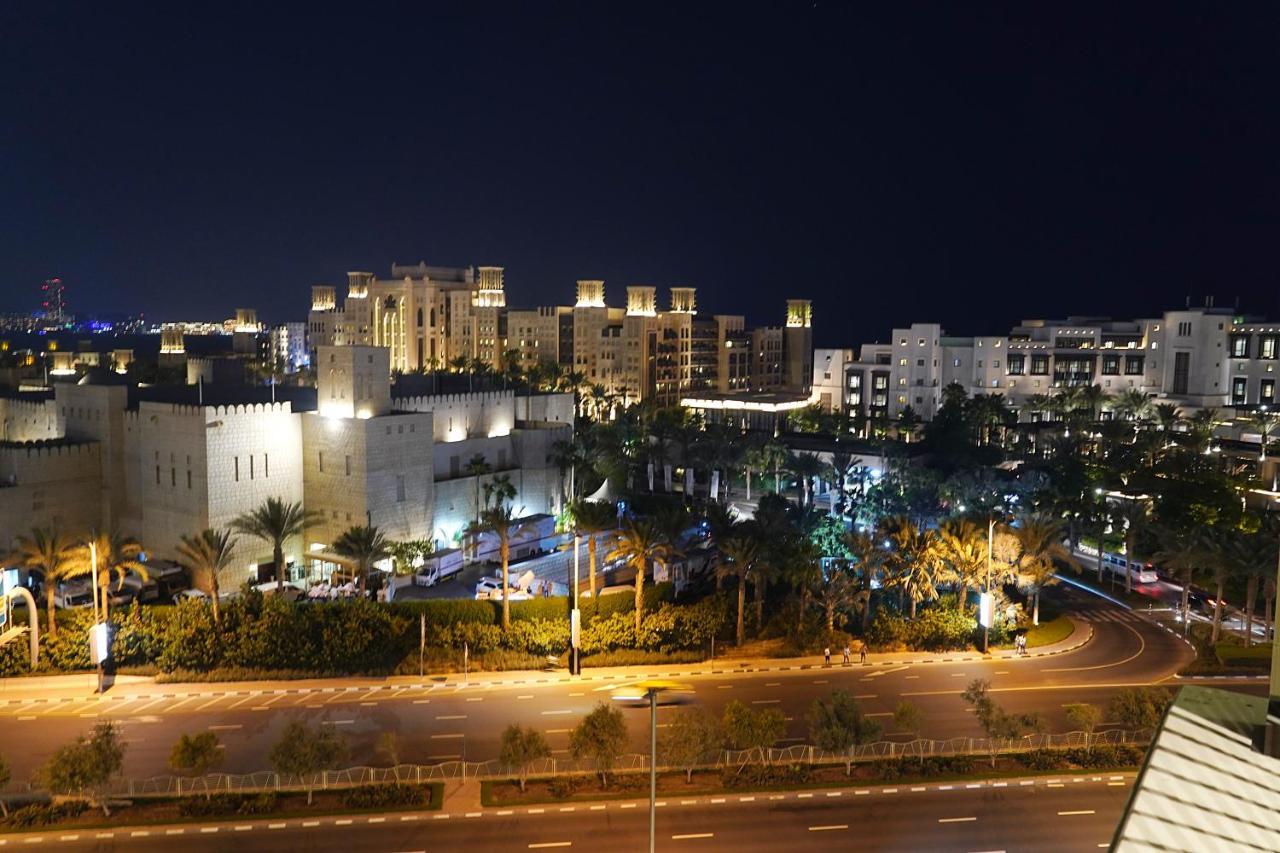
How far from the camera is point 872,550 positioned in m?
43.6

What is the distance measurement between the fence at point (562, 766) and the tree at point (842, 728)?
29cm

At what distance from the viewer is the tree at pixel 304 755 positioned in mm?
26484

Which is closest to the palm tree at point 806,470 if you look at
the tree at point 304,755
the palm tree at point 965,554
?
the palm tree at point 965,554

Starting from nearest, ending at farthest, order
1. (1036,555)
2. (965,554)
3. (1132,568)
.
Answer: (965,554) → (1036,555) → (1132,568)

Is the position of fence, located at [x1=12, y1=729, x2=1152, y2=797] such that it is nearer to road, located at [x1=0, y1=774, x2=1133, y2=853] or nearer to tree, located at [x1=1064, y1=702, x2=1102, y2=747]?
tree, located at [x1=1064, y1=702, x2=1102, y2=747]

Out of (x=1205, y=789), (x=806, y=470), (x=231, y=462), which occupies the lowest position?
(x=806, y=470)

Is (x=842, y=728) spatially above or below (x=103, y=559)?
below

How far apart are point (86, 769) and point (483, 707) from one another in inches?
484

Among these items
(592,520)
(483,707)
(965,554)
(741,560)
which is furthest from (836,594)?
(483,707)

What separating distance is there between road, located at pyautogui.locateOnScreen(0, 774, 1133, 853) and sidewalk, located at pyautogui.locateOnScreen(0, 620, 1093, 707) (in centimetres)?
1002

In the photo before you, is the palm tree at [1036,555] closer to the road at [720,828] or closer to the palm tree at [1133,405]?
the road at [720,828]

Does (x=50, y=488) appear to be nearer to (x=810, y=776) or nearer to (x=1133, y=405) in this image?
(x=810, y=776)

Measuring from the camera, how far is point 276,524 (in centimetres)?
4344

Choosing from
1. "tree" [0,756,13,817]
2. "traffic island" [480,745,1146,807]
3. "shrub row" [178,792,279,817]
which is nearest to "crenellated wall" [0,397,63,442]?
"tree" [0,756,13,817]
